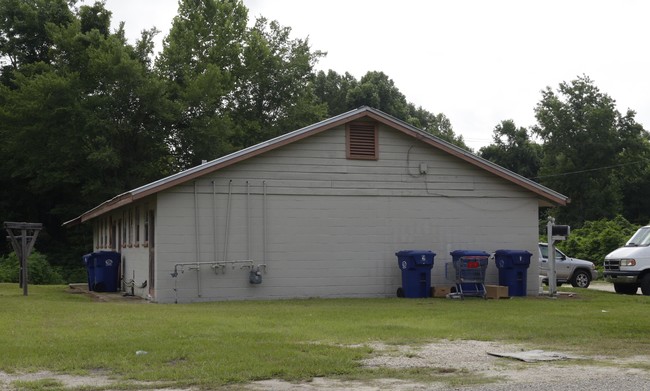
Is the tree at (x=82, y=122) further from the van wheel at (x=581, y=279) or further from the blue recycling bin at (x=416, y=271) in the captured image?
the blue recycling bin at (x=416, y=271)

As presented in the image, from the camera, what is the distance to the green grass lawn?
34.9 ft

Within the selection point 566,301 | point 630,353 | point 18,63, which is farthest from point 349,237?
point 18,63

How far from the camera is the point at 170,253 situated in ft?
73.2

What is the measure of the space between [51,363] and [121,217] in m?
19.2

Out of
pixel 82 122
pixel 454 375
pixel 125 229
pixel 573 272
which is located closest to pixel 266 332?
pixel 454 375

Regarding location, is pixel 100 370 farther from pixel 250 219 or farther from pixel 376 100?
pixel 376 100

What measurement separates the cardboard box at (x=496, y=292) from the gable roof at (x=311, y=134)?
3.38m

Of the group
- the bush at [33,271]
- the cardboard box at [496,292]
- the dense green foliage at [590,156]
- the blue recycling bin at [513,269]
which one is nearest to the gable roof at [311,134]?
the blue recycling bin at [513,269]

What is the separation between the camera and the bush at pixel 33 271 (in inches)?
1457

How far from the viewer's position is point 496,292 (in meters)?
23.3

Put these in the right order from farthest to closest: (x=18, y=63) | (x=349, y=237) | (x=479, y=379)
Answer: (x=18, y=63), (x=349, y=237), (x=479, y=379)

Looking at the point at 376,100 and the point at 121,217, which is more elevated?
the point at 376,100

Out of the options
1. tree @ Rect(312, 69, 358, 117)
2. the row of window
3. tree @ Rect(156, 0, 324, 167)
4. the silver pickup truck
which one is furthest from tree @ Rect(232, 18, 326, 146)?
the silver pickup truck

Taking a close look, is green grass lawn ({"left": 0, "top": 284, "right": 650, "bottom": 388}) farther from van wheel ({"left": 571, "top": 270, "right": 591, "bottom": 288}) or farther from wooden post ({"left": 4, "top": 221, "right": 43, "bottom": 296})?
van wheel ({"left": 571, "top": 270, "right": 591, "bottom": 288})
